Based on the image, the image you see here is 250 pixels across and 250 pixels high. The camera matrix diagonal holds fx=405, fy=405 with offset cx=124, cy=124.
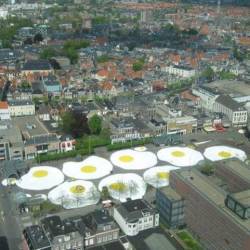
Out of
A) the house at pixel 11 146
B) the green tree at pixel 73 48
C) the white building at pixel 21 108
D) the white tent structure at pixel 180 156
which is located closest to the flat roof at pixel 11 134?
the house at pixel 11 146

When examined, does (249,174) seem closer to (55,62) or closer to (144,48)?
(55,62)

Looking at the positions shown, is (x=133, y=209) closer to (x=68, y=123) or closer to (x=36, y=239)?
(x=36, y=239)

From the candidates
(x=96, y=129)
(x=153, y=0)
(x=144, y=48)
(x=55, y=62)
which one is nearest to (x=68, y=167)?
(x=96, y=129)

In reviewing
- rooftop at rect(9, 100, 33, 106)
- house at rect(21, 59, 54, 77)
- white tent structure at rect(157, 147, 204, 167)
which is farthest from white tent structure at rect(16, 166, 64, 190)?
house at rect(21, 59, 54, 77)

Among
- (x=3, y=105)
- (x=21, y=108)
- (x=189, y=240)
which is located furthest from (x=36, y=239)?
(x=21, y=108)

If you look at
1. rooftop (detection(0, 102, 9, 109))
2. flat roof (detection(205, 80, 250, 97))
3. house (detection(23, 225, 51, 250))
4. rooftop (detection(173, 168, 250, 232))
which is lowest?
house (detection(23, 225, 51, 250))

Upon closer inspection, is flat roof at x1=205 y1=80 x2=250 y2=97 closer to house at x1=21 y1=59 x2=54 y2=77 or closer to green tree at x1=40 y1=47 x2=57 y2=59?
house at x1=21 y1=59 x2=54 y2=77

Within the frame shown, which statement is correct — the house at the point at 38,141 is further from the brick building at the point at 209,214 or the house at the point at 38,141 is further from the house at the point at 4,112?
the brick building at the point at 209,214
